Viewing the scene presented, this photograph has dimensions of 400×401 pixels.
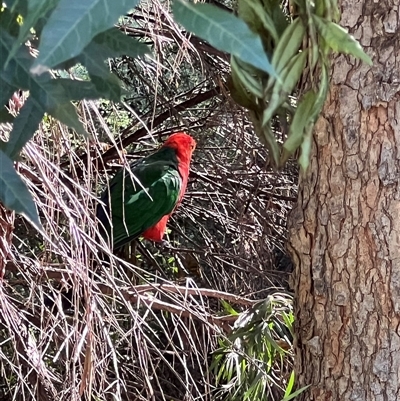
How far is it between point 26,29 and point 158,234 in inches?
81.8

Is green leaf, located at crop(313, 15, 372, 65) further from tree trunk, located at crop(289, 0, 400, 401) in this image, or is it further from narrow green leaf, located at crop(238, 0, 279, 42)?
tree trunk, located at crop(289, 0, 400, 401)

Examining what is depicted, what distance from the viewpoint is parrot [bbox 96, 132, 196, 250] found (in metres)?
2.23

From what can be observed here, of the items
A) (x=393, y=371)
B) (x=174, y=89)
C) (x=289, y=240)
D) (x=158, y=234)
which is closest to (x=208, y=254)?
(x=158, y=234)

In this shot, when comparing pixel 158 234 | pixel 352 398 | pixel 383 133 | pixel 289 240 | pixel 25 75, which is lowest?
pixel 158 234

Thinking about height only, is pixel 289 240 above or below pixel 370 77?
below

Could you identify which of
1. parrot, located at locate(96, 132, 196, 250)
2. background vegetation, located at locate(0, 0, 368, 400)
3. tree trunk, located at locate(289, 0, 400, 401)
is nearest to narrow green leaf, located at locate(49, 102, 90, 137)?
background vegetation, located at locate(0, 0, 368, 400)

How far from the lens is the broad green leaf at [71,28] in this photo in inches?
12.1

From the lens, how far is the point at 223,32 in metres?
0.35

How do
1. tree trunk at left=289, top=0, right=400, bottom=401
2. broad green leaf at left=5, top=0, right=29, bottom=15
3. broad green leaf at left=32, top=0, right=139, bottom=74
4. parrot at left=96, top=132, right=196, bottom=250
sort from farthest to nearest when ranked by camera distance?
parrot at left=96, top=132, right=196, bottom=250, tree trunk at left=289, top=0, right=400, bottom=401, broad green leaf at left=5, top=0, right=29, bottom=15, broad green leaf at left=32, top=0, right=139, bottom=74

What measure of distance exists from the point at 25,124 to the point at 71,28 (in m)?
0.15

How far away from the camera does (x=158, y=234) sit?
239 centimetres

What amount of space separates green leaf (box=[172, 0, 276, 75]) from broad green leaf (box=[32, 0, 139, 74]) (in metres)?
0.05

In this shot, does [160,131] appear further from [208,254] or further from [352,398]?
[352,398]

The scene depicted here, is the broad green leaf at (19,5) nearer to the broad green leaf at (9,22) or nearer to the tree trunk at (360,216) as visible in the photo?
the broad green leaf at (9,22)
